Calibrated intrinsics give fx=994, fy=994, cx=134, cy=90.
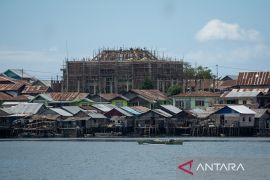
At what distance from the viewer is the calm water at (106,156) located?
55.7 metres

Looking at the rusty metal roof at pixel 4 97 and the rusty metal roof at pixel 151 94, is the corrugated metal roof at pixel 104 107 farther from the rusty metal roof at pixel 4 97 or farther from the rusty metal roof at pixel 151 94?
the rusty metal roof at pixel 4 97

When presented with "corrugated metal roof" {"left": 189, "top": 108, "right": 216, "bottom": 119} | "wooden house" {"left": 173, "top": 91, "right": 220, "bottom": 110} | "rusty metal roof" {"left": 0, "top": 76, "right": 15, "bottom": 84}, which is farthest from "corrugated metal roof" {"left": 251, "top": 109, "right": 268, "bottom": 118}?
"rusty metal roof" {"left": 0, "top": 76, "right": 15, "bottom": 84}

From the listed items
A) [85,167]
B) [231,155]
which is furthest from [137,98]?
[85,167]

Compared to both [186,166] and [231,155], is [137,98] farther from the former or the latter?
[186,166]

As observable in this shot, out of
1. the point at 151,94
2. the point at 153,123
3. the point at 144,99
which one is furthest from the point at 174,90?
the point at 153,123

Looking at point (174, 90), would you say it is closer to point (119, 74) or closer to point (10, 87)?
point (119, 74)

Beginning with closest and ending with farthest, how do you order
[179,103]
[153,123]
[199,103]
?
[153,123]
[199,103]
[179,103]

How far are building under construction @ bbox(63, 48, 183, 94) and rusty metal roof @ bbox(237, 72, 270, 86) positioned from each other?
1574cm

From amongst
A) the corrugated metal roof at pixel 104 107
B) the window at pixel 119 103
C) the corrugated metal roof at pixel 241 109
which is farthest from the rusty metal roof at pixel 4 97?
the corrugated metal roof at pixel 241 109

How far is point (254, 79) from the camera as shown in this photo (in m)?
105

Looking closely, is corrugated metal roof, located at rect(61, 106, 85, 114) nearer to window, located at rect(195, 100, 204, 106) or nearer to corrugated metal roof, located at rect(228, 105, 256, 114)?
window, located at rect(195, 100, 204, 106)

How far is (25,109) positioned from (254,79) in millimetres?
24584

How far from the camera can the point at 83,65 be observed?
122 metres

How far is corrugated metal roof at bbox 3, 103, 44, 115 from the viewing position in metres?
97.1
